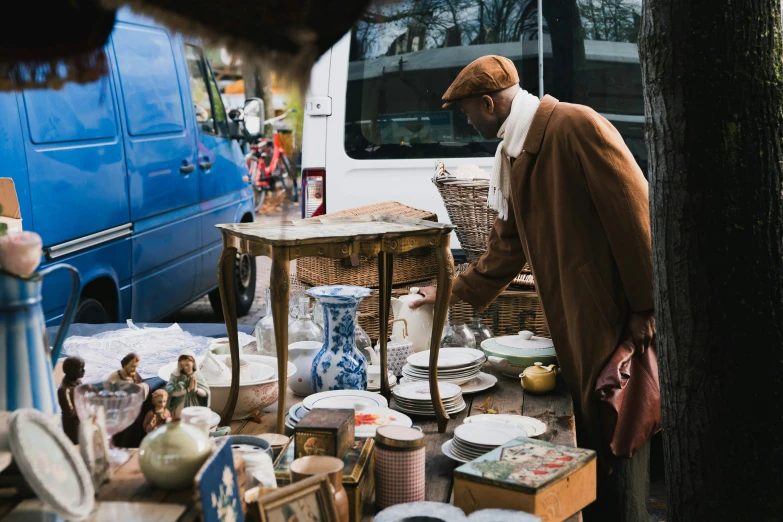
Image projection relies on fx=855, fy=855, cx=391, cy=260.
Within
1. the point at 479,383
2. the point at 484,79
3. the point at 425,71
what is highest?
the point at 425,71

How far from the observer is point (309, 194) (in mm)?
4715

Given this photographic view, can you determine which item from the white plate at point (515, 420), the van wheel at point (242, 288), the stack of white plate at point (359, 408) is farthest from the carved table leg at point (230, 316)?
the van wheel at point (242, 288)

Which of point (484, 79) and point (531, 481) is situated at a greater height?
point (484, 79)

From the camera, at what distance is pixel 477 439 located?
6.83ft

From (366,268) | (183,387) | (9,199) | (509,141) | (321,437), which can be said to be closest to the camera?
(321,437)

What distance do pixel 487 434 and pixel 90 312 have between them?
2.83 m

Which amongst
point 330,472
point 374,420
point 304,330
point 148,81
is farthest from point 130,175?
point 330,472

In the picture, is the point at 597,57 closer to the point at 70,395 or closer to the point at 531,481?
the point at 531,481

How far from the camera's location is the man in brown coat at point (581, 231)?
8.89 ft

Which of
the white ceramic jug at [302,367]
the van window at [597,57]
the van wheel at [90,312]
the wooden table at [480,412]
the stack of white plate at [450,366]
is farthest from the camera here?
the van window at [597,57]

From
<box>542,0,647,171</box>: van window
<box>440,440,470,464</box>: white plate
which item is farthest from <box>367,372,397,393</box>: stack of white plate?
<box>542,0,647,171</box>: van window

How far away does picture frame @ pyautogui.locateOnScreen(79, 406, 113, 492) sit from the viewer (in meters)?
1.37

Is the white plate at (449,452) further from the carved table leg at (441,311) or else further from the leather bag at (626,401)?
the leather bag at (626,401)

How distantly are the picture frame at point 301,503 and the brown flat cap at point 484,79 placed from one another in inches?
70.5
